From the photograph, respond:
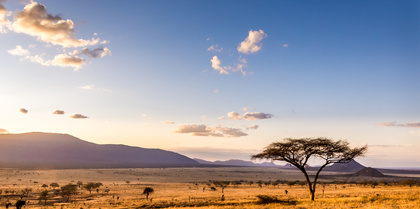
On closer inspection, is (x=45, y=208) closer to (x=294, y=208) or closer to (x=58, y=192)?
(x=58, y=192)

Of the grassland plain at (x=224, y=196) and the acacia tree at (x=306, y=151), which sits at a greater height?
the acacia tree at (x=306, y=151)

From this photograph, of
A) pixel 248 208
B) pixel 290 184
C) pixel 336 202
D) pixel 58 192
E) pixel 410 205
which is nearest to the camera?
pixel 410 205

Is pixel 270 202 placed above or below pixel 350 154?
below

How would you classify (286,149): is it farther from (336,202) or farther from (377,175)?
(377,175)

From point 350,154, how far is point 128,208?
26.0 meters

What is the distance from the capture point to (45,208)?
36.1 m

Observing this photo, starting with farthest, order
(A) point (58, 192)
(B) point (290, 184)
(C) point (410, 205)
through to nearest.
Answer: (B) point (290, 184) < (A) point (58, 192) < (C) point (410, 205)

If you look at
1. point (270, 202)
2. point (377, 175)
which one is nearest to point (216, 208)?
point (270, 202)

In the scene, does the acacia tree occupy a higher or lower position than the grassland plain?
higher

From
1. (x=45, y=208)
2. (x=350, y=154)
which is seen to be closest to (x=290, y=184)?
(x=350, y=154)

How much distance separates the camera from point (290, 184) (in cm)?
8075

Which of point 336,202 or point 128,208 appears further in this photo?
point 128,208

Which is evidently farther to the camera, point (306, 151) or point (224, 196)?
point (224, 196)

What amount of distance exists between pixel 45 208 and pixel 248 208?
26355 millimetres
